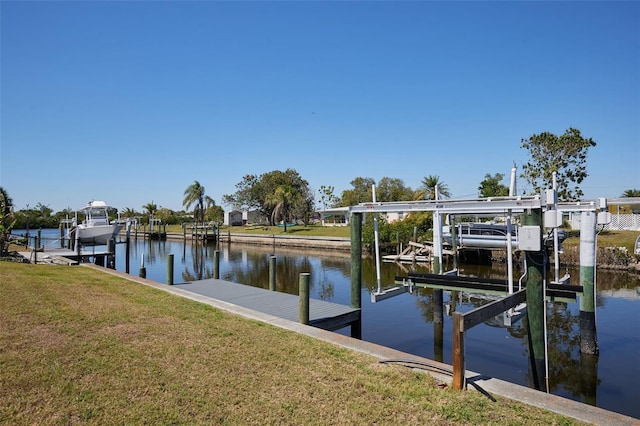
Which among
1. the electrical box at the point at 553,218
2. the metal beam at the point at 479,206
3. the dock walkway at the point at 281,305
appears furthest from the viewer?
the dock walkway at the point at 281,305

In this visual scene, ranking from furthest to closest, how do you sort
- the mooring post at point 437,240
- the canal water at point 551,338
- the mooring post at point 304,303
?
the mooring post at point 437,240 < the mooring post at point 304,303 < the canal water at point 551,338

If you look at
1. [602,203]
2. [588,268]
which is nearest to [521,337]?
[588,268]

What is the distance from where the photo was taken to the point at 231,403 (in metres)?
4.67

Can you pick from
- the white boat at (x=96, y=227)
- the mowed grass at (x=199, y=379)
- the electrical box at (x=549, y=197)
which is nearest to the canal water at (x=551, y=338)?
the electrical box at (x=549, y=197)

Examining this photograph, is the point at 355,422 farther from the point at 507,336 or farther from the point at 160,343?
the point at 507,336

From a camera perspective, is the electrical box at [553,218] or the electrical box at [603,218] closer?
the electrical box at [553,218]

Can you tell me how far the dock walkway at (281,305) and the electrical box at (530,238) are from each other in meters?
4.77

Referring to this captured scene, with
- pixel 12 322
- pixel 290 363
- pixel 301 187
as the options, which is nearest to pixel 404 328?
pixel 290 363

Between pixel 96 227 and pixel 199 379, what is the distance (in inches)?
1057

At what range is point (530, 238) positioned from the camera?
665cm

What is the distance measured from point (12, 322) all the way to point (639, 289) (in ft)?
77.5

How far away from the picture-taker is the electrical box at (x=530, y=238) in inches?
259

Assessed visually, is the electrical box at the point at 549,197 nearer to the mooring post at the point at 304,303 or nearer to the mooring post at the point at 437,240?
the mooring post at the point at 437,240

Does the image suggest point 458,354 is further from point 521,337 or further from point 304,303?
point 521,337
